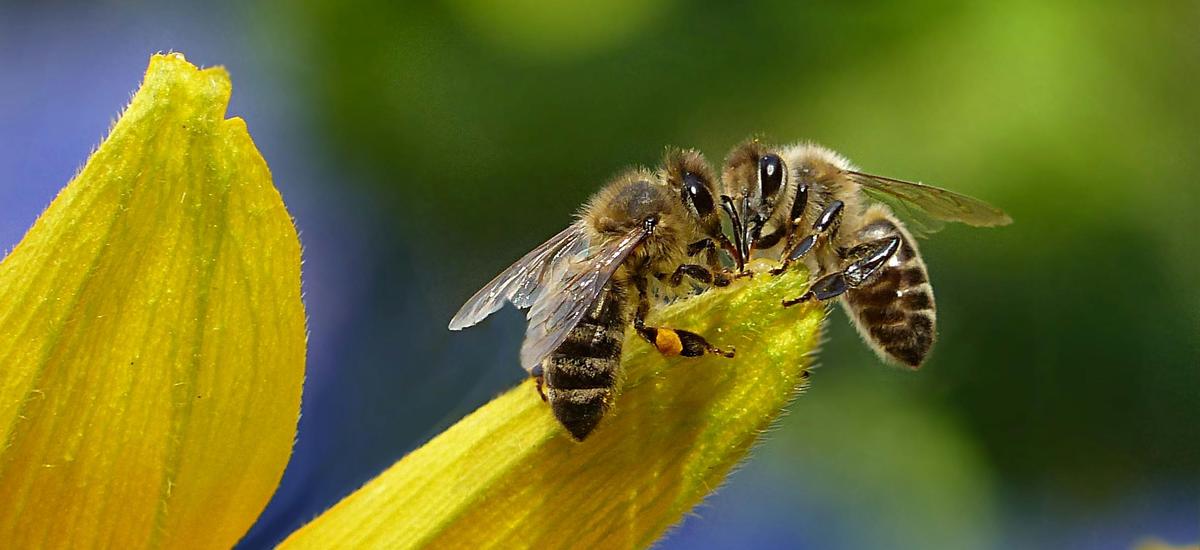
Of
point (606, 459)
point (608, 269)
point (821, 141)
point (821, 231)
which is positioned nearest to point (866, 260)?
point (821, 231)

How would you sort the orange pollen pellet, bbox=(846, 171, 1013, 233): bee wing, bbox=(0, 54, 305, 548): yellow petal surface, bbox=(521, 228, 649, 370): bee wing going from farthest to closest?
bbox=(846, 171, 1013, 233): bee wing → bbox=(521, 228, 649, 370): bee wing → the orange pollen pellet → bbox=(0, 54, 305, 548): yellow petal surface

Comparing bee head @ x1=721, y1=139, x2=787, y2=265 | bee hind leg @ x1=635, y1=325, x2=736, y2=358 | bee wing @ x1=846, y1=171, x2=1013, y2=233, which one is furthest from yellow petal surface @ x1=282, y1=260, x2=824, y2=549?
bee wing @ x1=846, y1=171, x2=1013, y2=233

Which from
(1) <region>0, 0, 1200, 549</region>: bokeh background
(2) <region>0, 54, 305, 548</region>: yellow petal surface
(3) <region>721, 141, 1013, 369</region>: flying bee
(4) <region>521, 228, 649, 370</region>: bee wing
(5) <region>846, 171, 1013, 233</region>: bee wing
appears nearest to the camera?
(2) <region>0, 54, 305, 548</region>: yellow petal surface

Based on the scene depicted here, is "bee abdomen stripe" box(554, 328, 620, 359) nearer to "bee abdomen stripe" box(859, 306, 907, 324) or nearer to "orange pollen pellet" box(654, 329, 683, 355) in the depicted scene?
"orange pollen pellet" box(654, 329, 683, 355)

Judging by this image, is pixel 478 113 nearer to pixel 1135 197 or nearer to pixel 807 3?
pixel 807 3

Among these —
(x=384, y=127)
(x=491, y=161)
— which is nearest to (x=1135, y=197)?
(x=491, y=161)

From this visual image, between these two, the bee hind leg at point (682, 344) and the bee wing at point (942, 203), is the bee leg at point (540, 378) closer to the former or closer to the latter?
the bee hind leg at point (682, 344)

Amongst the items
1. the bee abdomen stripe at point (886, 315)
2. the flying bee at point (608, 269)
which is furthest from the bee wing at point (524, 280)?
the bee abdomen stripe at point (886, 315)
